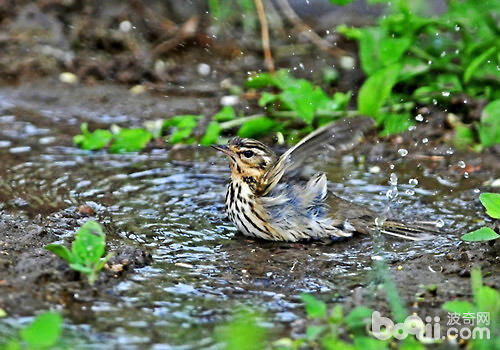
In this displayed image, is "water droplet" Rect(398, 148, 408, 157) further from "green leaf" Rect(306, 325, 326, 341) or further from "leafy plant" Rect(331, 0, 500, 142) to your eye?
"green leaf" Rect(306, 325, 326, 341)

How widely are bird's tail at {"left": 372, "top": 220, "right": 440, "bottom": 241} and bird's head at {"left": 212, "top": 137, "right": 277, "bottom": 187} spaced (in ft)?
3.43

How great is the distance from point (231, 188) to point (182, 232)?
558 millimetres

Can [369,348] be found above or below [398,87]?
below

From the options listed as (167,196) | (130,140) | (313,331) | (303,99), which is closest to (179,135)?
(130,140)

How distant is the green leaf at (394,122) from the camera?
892cm

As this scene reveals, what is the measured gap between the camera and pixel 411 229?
693 centimetres

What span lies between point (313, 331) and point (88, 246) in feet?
5.41

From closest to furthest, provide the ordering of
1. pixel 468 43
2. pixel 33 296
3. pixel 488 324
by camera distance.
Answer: pixel 488 324 → pixel 33 296 → pixel 468 43

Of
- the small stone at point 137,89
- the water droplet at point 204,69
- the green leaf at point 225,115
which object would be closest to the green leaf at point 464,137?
the green leaf at point 225,115

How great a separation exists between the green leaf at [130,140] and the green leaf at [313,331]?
4.27 meters

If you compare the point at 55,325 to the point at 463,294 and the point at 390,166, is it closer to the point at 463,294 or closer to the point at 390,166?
the point at 463,294

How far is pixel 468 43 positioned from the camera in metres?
9.22

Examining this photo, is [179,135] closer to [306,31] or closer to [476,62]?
[476,62]

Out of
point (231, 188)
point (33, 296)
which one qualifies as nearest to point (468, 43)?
point (231, 188)
